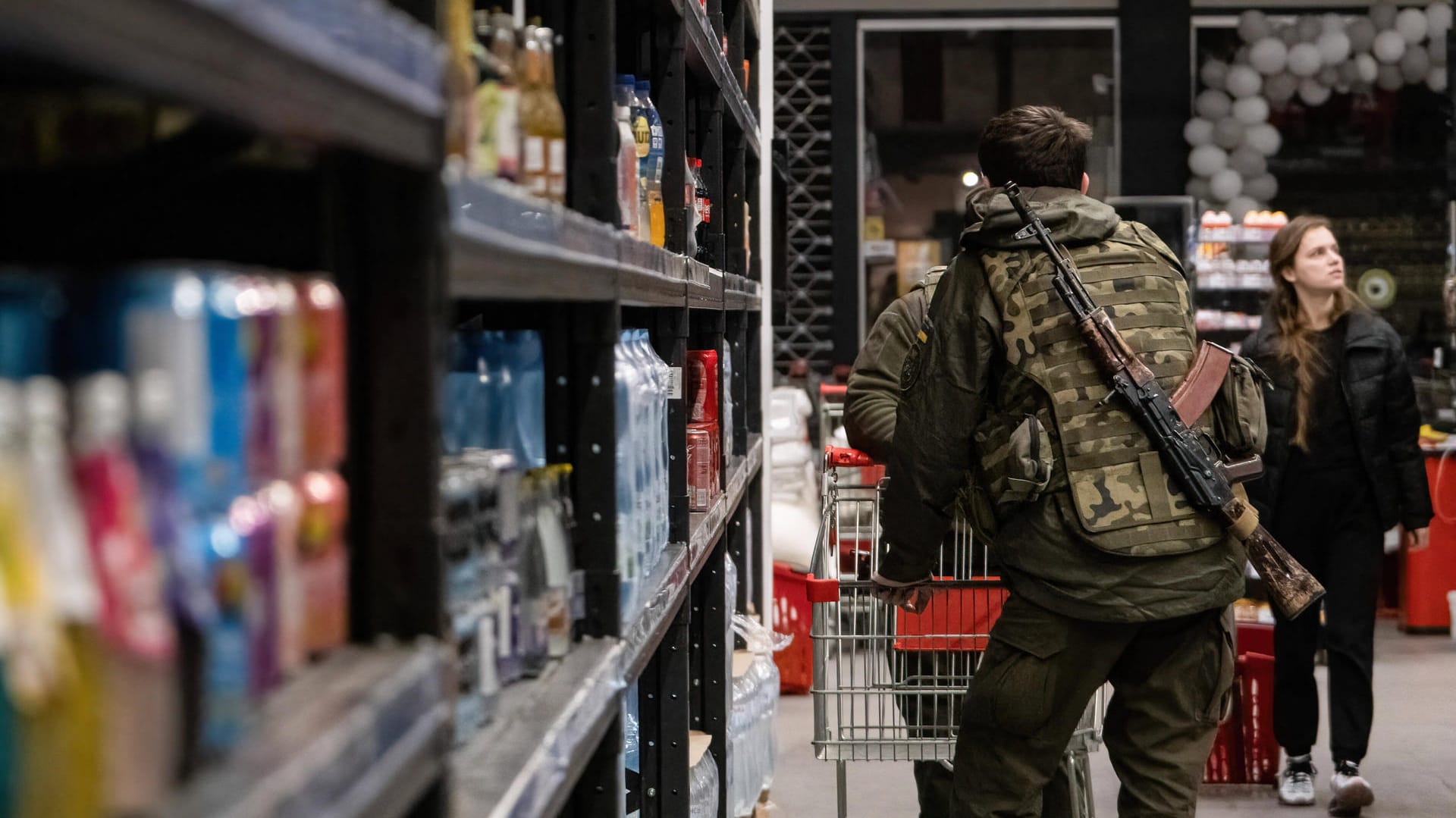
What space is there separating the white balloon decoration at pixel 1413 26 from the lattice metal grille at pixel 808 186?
3564 mm

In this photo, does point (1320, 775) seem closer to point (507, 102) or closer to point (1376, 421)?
point (1376, 421)

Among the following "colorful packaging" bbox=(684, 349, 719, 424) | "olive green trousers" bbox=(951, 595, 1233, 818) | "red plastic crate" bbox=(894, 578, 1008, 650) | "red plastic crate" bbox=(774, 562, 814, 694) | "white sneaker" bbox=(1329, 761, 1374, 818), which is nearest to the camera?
"olive green trousers" bbox=(951, 595, 1233, 818)

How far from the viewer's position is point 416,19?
1.06 m

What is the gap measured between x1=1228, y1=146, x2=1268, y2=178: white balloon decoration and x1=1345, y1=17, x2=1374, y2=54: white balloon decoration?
0.89 metres

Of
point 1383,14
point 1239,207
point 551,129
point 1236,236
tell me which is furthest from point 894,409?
point 1383,14

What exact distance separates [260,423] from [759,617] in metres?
4.17

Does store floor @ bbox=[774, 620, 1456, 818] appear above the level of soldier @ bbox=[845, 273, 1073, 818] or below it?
below

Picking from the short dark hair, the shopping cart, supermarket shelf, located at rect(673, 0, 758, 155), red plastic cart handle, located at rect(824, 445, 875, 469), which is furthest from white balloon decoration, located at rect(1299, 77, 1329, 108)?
the short dark hair

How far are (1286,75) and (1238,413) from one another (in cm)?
728

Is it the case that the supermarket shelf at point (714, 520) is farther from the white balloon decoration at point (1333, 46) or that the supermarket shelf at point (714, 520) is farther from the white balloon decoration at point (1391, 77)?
the white balloon decoration at point (1391, 77)

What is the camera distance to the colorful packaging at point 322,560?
87 centimetres

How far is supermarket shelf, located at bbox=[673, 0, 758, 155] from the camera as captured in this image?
2625 millimetres

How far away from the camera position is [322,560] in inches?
35.3

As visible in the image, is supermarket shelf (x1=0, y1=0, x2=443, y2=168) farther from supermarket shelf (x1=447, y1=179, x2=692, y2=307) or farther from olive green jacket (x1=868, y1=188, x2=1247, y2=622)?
olive green jacket (x1=868, y1=188, x2=1247, y2=622)
